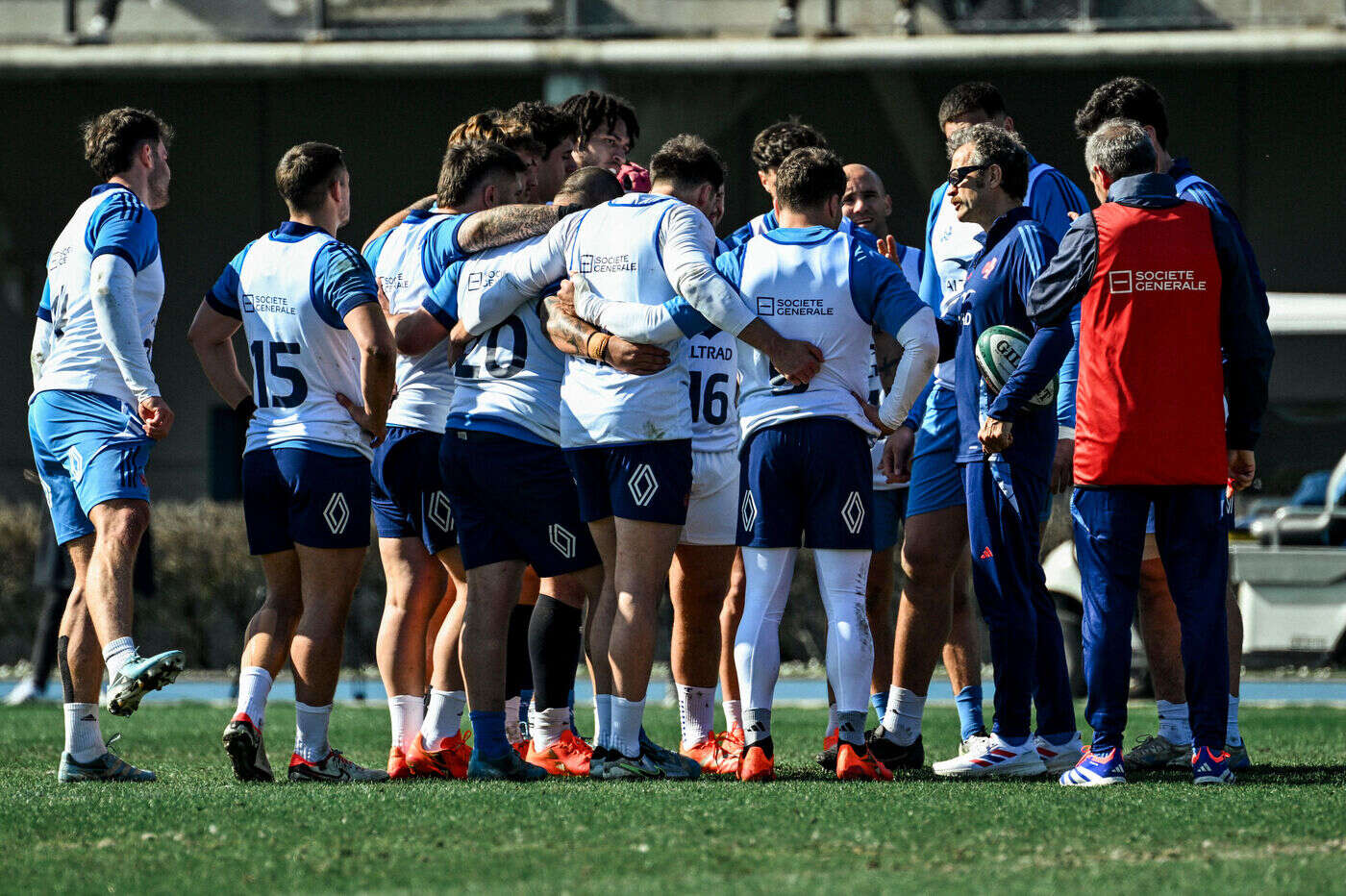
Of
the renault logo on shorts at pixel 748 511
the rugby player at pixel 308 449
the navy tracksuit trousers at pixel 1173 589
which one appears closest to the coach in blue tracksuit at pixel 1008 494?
the navy tracksuit trousers at pixel 1173 589

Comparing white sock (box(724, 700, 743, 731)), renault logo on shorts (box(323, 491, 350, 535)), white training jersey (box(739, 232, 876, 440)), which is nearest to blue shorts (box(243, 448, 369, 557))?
renault logo on shorts (box(323, 491, 350, 535))

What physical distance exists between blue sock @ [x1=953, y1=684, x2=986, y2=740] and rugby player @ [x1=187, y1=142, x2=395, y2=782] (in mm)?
2267

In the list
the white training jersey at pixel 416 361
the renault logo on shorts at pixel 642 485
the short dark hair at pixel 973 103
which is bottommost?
the renault logo on shorts at pixel 642 485

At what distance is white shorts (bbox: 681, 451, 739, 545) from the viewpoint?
6.81 m

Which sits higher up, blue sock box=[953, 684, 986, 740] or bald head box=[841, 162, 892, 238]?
bald head box=[841, 162, 892, 238]

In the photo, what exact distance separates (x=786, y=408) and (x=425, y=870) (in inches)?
97.5

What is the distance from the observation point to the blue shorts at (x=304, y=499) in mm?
6488

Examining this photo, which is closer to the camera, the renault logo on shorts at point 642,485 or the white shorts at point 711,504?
the renault logo on shorts at point 642,485

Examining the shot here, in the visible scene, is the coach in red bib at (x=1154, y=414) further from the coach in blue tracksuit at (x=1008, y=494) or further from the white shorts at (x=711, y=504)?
the white shorts at (x=711, y=504)

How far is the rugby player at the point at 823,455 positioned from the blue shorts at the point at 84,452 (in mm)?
2349

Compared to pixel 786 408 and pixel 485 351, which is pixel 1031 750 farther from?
pixel 485 351

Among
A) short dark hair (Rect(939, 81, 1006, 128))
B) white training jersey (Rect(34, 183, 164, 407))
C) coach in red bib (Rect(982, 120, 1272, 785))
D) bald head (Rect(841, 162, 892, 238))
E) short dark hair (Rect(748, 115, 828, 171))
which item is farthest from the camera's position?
bald head (Rect(841, 162, 892, 238))

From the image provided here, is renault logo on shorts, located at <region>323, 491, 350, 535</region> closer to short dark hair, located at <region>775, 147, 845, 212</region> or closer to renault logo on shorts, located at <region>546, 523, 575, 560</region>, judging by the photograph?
renault logo on shorts, located at <region>546, 523, 575, 560</region>

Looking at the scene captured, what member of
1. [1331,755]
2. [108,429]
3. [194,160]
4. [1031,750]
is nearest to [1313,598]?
[1331,755]
